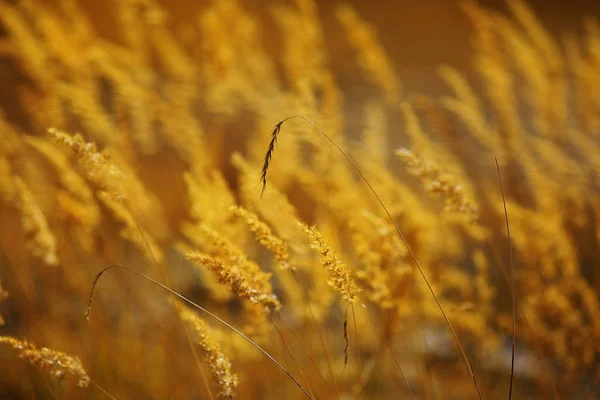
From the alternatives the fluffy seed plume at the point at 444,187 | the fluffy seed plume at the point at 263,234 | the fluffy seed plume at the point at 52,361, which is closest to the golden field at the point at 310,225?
the fluffy seed plume at the point at 444,187

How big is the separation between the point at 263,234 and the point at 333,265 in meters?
0.13

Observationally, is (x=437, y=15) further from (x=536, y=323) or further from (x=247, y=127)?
(x=536, y=323)

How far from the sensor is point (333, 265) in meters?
0.64

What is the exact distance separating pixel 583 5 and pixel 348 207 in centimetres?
367

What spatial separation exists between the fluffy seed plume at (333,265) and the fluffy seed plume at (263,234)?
94 millimetres

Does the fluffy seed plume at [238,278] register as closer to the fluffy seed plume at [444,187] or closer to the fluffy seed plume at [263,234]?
the fluffy seed plume at [263,234]

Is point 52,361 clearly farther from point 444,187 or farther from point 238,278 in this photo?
point 444,187

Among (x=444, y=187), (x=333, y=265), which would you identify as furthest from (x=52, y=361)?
(x=444, y=187)

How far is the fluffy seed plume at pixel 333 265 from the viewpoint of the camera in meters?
0.63

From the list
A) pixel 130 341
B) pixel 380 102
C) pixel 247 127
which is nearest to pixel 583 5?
pixel 380 102

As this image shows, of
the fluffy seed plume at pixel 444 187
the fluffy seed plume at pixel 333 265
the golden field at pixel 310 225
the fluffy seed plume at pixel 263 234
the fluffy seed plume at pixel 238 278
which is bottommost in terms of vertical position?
the fluffy seed plume at pixel 333 265

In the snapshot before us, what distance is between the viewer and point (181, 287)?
1881mm

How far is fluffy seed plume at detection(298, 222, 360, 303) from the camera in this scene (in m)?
0.63

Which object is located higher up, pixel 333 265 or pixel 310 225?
pixel 310 225
